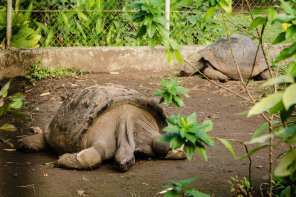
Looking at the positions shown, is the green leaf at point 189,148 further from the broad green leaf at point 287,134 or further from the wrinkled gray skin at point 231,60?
the wrinkled gray skin at point 231,60

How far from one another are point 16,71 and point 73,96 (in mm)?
2595

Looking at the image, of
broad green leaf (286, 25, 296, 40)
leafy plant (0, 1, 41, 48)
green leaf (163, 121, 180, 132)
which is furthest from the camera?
leafy plant (0, 1, 41, 48)

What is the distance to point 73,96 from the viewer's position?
3533 mm

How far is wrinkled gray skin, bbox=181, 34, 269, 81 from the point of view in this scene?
647 cm

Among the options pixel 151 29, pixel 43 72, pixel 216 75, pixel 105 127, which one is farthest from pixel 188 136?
Answer: pixel 216 75

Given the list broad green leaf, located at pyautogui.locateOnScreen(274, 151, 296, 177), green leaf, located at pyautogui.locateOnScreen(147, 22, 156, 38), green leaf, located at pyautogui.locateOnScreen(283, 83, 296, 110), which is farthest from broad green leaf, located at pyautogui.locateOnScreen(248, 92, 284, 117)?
green leaf, located at pyautogui.locateOnScreen(147, 22, 156, 38)

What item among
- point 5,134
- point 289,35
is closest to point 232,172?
point 289,35

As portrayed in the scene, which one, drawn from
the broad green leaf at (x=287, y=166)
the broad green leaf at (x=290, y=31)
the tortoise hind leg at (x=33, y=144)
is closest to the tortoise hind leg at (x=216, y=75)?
the tortoise hind leg at (x=33, y=144)

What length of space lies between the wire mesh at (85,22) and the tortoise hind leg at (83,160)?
11.6 ft

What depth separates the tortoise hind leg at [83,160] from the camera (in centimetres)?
302

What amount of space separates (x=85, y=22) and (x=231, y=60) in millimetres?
2483

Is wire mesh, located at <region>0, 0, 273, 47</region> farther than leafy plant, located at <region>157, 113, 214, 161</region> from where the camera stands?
Yes

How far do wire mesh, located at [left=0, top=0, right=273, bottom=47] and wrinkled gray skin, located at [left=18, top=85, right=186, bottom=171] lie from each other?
304 centimetres

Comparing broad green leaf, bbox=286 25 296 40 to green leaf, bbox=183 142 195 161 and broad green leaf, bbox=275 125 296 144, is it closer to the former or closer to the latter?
broad green leaf, bbox=275 125 296 144
